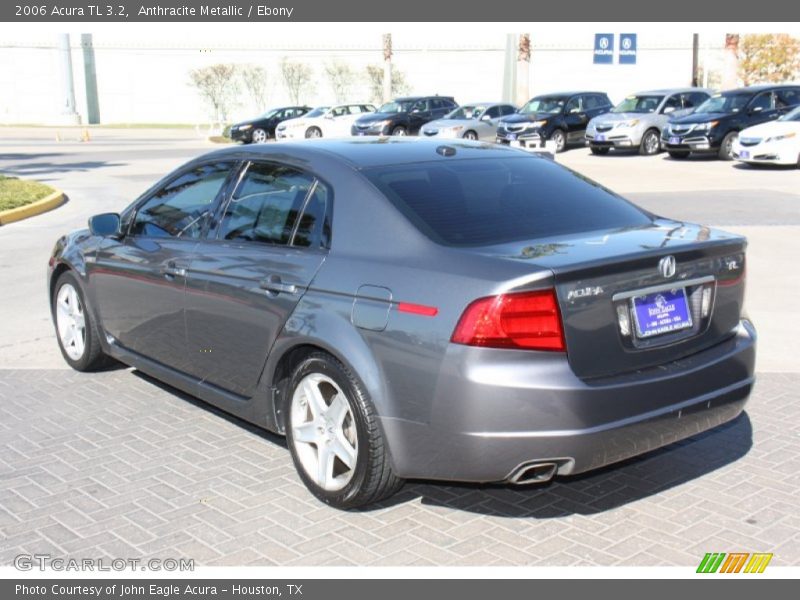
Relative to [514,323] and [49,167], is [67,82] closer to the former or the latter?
[49,167]

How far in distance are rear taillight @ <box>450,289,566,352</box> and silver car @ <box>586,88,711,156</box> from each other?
78.9 feet

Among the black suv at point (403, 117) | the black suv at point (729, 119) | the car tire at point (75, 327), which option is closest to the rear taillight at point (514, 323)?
the car tire at point (75, 327)

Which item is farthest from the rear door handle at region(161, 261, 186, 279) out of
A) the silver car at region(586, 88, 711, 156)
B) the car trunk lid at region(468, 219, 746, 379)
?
the silver car at region(586, 88, 711, 156)

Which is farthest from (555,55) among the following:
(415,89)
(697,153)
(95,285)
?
(95,285)

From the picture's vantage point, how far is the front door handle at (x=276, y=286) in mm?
4434

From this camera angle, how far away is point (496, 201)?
14.9 feet

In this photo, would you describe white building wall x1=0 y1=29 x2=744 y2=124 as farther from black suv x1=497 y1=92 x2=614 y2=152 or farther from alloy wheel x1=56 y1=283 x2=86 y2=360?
alloy wheel x1=56 y1=283 x2=86 y2=360

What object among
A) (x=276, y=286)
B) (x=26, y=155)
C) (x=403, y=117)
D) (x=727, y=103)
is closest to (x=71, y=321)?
(x=276, y=286)

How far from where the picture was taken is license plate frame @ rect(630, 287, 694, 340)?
392cm

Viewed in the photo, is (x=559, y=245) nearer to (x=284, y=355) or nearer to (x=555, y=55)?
(x=284, y=355)

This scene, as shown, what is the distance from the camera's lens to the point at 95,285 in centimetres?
619

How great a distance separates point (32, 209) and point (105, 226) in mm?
10604

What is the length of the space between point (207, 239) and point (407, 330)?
176 centimetres

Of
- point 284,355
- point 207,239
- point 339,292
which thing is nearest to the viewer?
point 339,292
